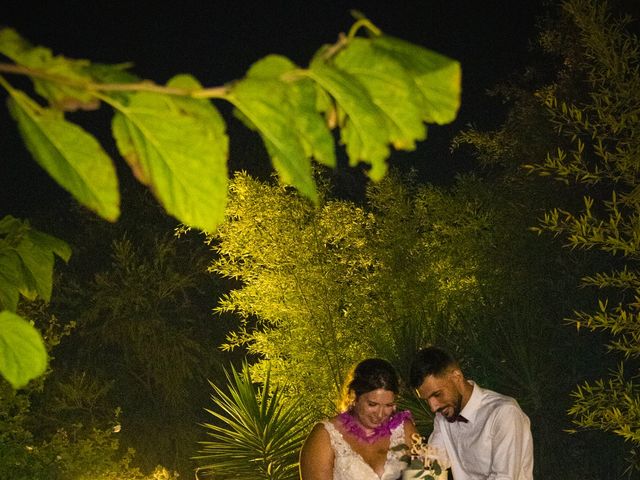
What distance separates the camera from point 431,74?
1.63ft

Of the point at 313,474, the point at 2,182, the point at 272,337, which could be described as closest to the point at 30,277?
the point at 313,474

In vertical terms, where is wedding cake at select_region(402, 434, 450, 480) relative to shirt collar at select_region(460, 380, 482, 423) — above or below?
below

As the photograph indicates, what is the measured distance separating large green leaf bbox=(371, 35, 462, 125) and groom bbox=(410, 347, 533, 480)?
7.15ft

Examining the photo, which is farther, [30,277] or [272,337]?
[272,337]

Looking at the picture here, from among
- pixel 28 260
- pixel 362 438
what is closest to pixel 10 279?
pixel 28 260

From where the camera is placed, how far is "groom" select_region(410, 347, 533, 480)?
2.56m

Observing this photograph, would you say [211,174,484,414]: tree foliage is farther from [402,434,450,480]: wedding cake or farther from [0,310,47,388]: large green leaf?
[0,310,47,388]: large green leaf

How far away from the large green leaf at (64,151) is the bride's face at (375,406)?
2589mm

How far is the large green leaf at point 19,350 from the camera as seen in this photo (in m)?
0.49

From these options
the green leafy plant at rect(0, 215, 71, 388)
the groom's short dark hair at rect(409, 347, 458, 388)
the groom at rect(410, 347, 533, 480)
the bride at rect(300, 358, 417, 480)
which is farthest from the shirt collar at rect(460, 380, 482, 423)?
the green leafy plant at rect(0, 215, 71, 388)

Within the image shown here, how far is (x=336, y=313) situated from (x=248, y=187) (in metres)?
1.34

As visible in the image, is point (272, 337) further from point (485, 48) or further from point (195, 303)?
point (195, 303)

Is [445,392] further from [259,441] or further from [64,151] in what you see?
[259,441]

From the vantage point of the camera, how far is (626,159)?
12.1 feet
